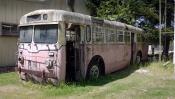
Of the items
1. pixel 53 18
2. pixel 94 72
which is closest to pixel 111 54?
pixel 94 72

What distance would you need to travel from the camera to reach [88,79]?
40.0 feet

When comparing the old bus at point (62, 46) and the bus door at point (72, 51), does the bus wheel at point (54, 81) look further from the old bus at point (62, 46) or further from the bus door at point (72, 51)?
the bus door at point (72, 51)

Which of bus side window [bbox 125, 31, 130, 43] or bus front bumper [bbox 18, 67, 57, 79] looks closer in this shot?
bus front bumper [bbox 18, 67, 57, 79]

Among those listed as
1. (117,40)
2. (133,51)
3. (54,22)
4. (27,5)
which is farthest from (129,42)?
(54,22)

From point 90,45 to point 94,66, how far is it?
0.95 metres

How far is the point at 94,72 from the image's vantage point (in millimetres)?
12664

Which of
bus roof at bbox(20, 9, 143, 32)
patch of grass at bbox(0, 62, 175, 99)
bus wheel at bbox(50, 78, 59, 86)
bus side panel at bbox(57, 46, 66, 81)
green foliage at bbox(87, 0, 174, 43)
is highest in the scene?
green foliage at bbox(87, 0, 174, 43)

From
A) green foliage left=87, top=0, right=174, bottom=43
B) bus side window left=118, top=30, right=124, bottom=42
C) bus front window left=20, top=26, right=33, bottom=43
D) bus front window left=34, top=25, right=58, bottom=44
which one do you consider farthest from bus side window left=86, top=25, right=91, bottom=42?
green foliage left=87, top=0, right=174, bottom=43

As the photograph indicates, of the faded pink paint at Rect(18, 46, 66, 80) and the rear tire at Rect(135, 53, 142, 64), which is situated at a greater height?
the faded pink paint at Rect(18, 46, 66, 80)

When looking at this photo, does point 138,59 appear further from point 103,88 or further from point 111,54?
point 103,88

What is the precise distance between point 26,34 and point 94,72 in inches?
116

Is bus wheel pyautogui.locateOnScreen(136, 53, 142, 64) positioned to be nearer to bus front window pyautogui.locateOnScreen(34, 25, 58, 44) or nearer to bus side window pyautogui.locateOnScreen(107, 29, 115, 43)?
bus side window pyautogui.locateOnScreen(107, 29, 115, 43)

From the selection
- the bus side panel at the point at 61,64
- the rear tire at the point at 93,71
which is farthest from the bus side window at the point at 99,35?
the bus side panel at the point at 61,64

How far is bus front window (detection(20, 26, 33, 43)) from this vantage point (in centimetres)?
1160
